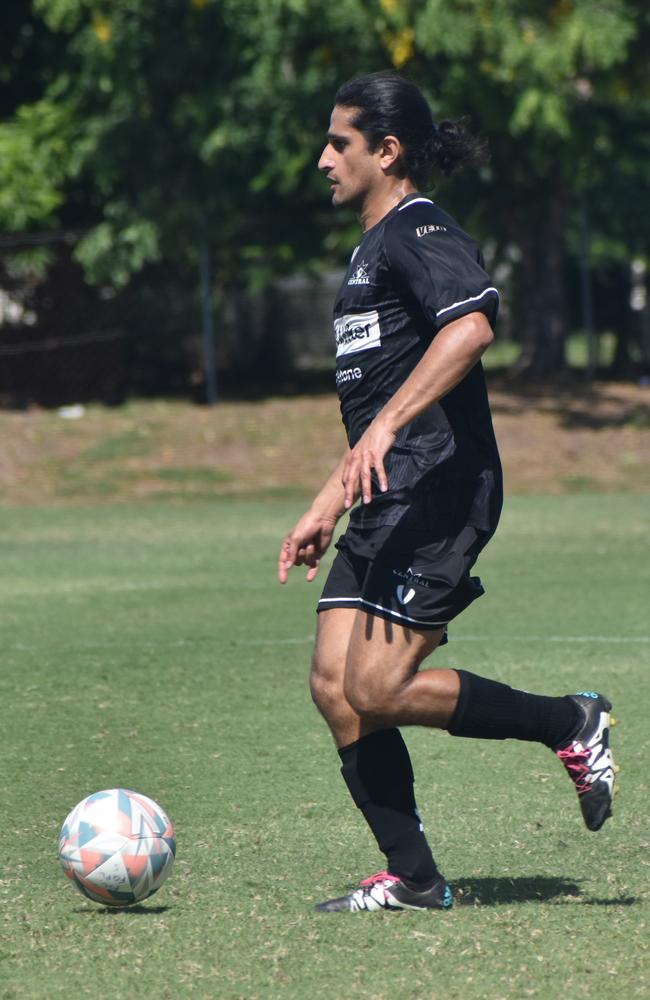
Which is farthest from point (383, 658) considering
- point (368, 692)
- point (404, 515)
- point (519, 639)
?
point (519, 639)

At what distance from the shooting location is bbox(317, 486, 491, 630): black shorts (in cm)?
434

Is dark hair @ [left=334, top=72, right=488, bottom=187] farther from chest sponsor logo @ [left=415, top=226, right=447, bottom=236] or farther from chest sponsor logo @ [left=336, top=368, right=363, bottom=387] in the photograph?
A: chest sponsor logo @ [left=336, top=368, right=363, bottom=387]

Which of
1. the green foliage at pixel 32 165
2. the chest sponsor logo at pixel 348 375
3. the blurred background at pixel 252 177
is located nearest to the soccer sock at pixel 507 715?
the chest sponsor logo at pixel 348 375

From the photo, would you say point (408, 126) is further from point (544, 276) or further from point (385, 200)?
point (544, 276)

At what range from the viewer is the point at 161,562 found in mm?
12977

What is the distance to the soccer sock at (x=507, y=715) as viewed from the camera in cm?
450

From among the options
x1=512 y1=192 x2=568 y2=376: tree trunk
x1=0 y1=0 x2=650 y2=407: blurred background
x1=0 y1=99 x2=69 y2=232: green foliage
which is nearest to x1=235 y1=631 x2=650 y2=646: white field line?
x1=0 y1=0 x2=650 y2=407: blurred background

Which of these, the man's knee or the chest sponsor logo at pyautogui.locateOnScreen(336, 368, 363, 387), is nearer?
the man's knee

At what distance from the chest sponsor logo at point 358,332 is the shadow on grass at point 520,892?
1562 mm

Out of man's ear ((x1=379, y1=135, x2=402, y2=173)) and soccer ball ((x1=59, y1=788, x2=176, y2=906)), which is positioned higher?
man's ear ((x1=379, y1=135, x2=402, y2=173))

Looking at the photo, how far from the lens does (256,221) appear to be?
22703 millimetres

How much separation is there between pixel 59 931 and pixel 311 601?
6.67 m

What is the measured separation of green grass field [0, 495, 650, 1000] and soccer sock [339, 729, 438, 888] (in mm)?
144

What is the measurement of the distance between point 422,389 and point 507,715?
1.00 m
